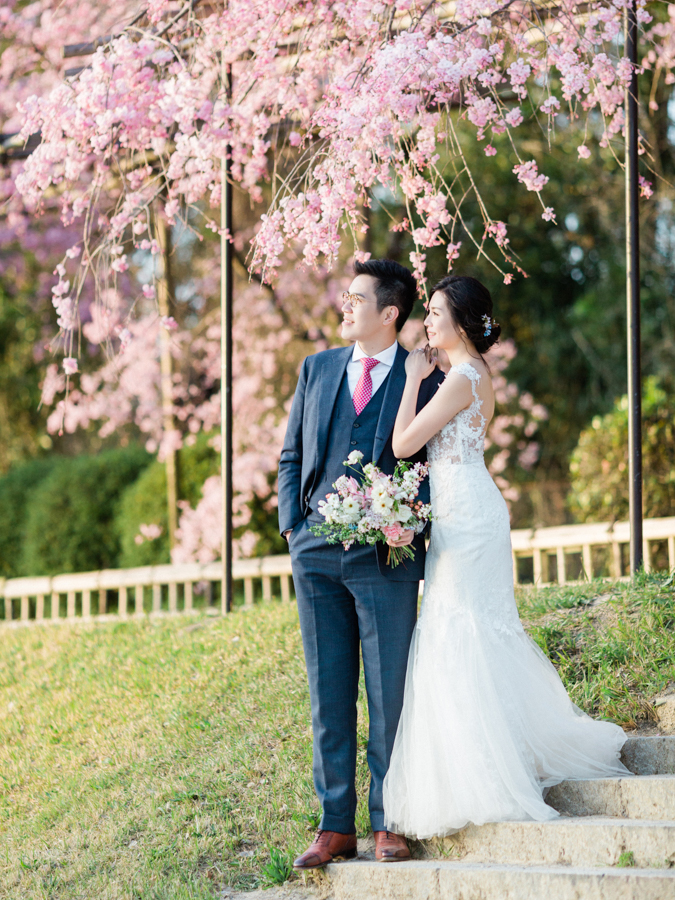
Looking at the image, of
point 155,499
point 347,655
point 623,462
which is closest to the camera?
point 347,655

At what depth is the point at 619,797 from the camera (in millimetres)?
2848

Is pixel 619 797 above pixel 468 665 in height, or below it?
below

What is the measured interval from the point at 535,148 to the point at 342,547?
27.4 feet

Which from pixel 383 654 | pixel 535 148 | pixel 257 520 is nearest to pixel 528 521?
pixel 257 520

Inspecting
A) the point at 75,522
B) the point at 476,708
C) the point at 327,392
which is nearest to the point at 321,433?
the point at 327,392

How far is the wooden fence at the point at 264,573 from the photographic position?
223 inches

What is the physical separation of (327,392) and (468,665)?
993mm

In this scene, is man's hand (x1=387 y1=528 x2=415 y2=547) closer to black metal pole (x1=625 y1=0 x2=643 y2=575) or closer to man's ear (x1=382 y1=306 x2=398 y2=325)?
man's ear (x1=382 y1=306 x2=398 y2=325)

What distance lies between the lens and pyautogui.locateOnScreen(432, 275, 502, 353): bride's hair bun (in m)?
3.08

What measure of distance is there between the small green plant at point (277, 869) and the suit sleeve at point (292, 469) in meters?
1.05

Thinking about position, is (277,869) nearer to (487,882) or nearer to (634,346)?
(487,882)

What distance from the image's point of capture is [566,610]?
4195 millimetres

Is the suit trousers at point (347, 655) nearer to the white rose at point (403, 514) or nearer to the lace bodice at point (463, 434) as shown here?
the white rose at point (403, 514)

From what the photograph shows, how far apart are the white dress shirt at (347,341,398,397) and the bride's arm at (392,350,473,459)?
0.08 meters
